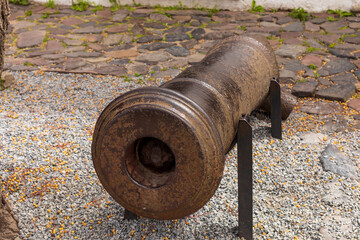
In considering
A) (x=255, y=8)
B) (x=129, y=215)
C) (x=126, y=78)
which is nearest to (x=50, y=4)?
(x=126, y=78)

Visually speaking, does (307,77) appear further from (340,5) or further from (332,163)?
(340,5)

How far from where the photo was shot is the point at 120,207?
3766mm

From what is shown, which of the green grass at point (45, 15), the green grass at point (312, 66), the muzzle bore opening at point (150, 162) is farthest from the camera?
the green grass at point (45, 15)

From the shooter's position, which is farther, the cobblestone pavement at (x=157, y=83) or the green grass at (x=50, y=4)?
the green grass at (x=50, y=4)

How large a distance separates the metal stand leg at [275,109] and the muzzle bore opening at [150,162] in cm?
194

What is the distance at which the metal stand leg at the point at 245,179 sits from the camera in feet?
10.6

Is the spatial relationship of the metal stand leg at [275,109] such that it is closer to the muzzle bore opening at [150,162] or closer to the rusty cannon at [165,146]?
the rusty cannon at [165,146]

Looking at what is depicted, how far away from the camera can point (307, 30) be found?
311 inches

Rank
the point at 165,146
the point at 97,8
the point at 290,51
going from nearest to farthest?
1. the point at 165,146
2. the point at 290,51
3. the point at 97,8

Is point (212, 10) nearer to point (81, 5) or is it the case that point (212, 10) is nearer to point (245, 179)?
point (81, 5)

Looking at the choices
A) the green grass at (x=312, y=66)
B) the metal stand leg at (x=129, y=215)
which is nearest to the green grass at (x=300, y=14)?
the green grass at (x=312, y=66)

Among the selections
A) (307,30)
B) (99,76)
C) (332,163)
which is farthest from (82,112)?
(307,30)

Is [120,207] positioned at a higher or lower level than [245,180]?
lower

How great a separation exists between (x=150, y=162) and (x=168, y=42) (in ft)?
16.6
